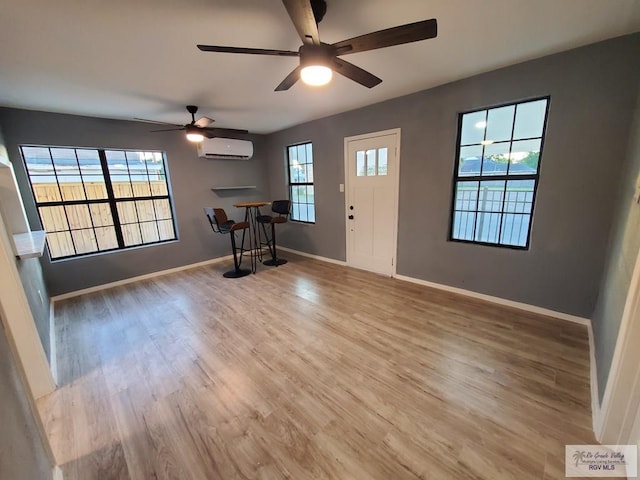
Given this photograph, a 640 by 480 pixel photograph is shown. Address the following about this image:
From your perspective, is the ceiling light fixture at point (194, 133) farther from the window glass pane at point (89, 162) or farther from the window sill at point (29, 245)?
the window sill at point (29, 245)

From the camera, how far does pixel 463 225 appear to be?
3.09 metres

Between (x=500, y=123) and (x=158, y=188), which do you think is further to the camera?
(x=158, y=188)

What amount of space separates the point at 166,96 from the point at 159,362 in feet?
9.28

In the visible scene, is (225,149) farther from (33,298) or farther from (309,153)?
(33,298)

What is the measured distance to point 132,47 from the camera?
189 centimetres

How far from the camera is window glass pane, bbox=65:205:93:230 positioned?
3.59 m

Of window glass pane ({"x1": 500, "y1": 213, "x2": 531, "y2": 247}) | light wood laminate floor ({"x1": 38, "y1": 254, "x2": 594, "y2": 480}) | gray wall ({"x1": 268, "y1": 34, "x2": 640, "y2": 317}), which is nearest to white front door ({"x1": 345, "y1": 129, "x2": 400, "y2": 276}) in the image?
gray wall ({"x1": 268, "y1": 34, "x2": 640, "y2": 317})

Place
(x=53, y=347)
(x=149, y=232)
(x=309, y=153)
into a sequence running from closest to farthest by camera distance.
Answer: (x=53, y=347), (x=149, y=232), (x=309, y=153)

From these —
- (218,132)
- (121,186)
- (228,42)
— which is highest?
(228,42)

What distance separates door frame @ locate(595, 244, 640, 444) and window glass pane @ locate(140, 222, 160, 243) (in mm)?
5444

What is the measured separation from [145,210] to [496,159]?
5.15 metres

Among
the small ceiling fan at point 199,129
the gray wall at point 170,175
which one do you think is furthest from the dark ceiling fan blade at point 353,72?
the gray wall at point 170,175

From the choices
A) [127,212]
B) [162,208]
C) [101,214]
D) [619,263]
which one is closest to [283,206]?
[162,208]

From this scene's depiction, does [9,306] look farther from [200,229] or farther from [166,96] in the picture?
[200,229]
